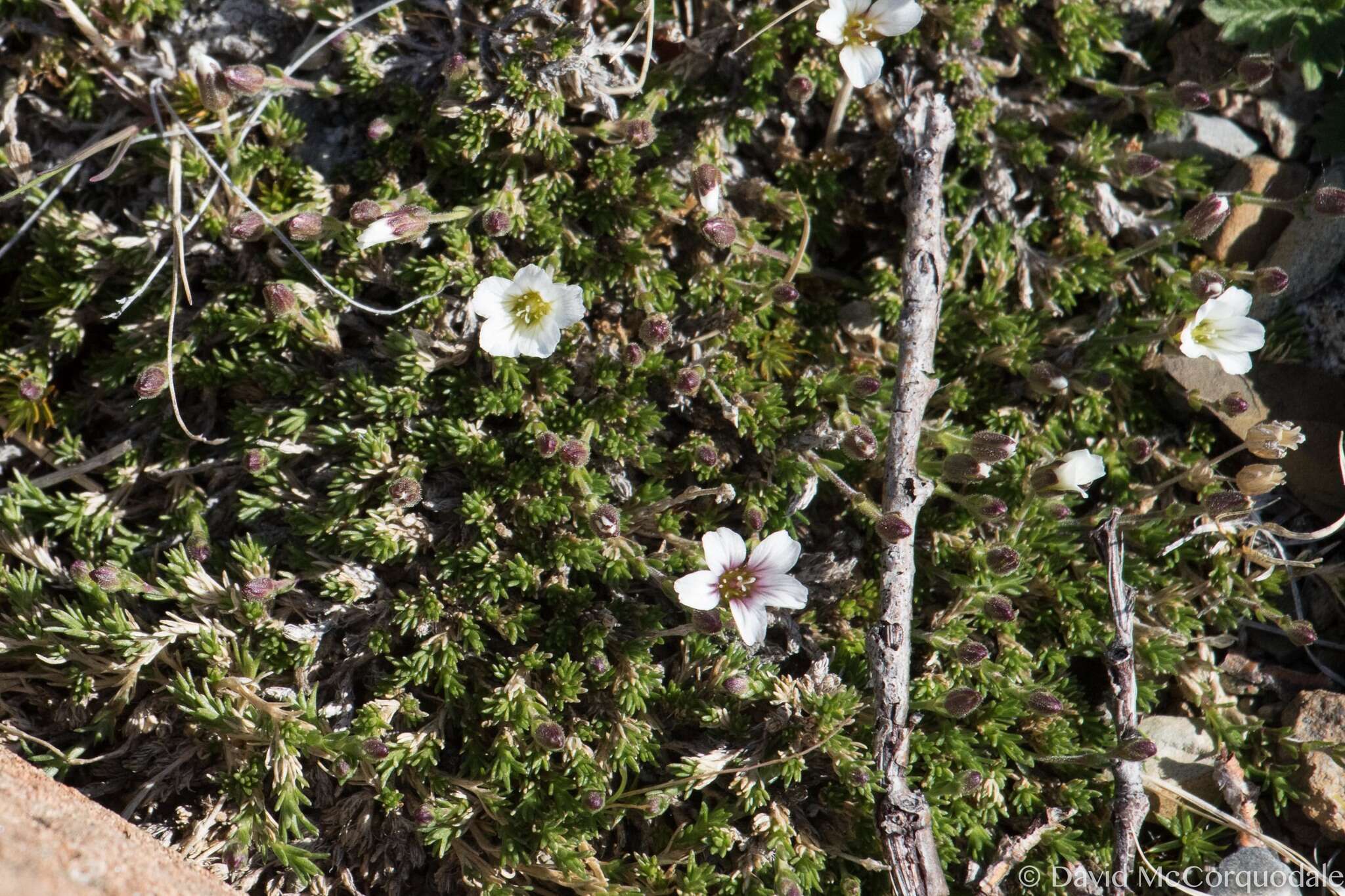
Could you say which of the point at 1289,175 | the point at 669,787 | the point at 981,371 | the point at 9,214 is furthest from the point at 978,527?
the point at 9,214

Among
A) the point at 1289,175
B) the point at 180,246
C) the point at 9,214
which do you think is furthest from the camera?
the point at 1289,175

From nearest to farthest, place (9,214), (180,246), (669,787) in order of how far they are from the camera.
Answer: (669,787), (180,246), (9,214)

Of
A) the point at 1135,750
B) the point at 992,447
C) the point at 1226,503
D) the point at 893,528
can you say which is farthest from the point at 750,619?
the point at 1226,503

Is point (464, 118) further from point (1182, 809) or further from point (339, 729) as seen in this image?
point (1182, 809)

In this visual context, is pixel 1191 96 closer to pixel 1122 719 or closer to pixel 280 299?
pixel 1122 719

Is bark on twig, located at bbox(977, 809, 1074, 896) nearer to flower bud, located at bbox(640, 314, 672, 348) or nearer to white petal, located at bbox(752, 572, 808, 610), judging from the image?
white petal, located at bbox(752, 572, 808, 610)

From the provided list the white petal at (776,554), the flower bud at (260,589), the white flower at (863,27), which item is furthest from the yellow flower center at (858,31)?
the flower bud at (260,589)

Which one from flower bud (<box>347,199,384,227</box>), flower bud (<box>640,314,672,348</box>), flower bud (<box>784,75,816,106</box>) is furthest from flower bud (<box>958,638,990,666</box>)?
flower bud (<box>347,199,384,227</box>)
